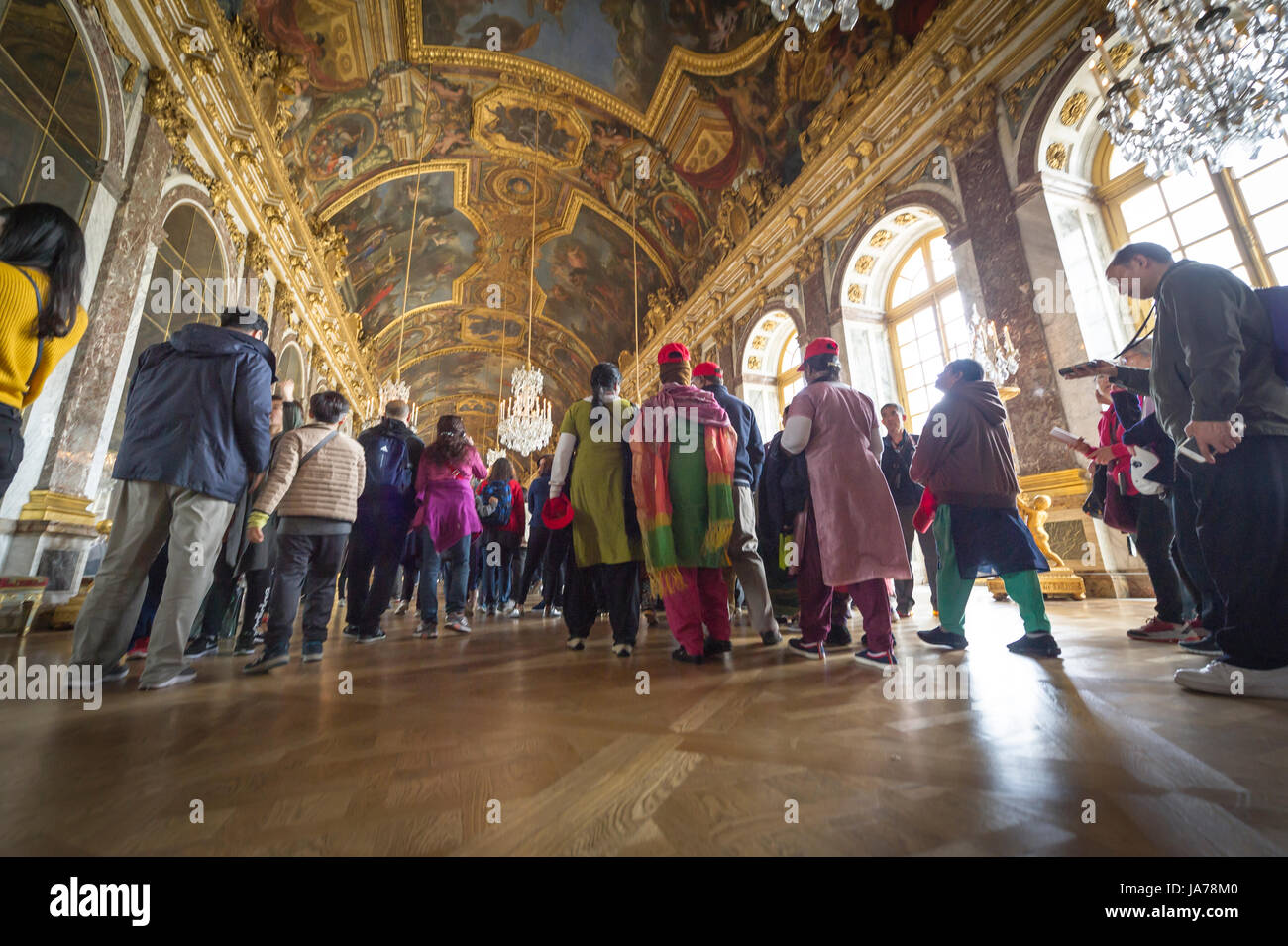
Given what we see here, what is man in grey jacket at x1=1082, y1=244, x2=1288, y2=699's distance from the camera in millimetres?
1546

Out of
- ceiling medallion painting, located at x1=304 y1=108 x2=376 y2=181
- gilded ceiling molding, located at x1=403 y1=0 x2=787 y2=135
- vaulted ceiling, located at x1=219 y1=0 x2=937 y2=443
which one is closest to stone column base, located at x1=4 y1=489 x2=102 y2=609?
vaulted ceiling, located at x1=219 y1=0 x2=937 y2=443

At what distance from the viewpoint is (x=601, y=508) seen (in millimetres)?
2711

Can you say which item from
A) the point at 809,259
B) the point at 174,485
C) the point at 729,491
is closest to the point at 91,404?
the point at 174,485

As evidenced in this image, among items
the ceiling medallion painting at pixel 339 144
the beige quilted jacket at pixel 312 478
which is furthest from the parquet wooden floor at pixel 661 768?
the ceiling medallion painting at pixel 339 144

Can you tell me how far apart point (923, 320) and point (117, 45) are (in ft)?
32.1

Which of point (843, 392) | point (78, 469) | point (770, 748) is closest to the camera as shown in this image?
point (770, 748)

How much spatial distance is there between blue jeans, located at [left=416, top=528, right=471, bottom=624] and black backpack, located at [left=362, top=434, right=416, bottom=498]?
413 mm

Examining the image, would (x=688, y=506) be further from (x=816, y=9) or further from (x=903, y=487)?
(x=816, y=9)

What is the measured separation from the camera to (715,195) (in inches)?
433

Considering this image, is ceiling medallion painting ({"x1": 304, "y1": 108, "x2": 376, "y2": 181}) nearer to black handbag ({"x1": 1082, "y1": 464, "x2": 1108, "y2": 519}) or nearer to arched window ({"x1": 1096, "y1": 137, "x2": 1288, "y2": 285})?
arched window ({"x1": 1096, "y1": 137, "x2": 1288, "y2": 285})

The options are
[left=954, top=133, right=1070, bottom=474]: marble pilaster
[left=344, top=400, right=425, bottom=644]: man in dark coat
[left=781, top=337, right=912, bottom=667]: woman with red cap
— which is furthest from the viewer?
[left=954, top=133, right=1070, bottom=474]: marble pilaster
